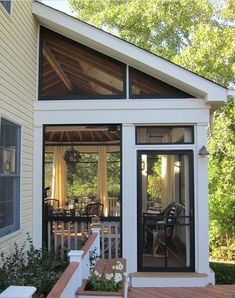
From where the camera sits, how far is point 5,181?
230 inches

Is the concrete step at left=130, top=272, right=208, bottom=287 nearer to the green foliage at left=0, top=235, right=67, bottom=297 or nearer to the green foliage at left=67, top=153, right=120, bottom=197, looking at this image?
the green foliage at left=0, top=235, right=67, bottom=297

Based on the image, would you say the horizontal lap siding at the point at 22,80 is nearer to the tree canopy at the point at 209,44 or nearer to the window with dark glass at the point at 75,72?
the window with dark glass at the point at 75,72

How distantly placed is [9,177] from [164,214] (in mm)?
2663

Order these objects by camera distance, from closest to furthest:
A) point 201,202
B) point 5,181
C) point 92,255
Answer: point 5,181, point 92,255, point 201,202

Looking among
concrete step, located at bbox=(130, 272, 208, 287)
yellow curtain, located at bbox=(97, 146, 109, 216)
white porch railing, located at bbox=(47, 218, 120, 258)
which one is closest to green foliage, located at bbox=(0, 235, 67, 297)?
white porch railing, located at bbox=(47, 218, 120, 258)

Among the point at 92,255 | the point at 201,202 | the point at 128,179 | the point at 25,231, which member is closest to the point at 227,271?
the point at 201,202

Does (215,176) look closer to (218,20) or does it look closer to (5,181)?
(218,20)

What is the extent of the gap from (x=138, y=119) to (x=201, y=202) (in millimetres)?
1693

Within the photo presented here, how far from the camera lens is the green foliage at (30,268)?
201 inches

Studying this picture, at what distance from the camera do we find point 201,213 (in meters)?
7.24

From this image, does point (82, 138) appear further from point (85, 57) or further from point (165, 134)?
point (165, 134)

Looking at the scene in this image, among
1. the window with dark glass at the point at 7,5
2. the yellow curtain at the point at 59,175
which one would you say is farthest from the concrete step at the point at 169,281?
the yellow curtain at the point at 59,175

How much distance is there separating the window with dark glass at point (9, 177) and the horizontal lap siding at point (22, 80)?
13cm

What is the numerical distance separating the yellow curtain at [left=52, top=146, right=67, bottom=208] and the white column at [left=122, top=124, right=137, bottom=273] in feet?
21.8
